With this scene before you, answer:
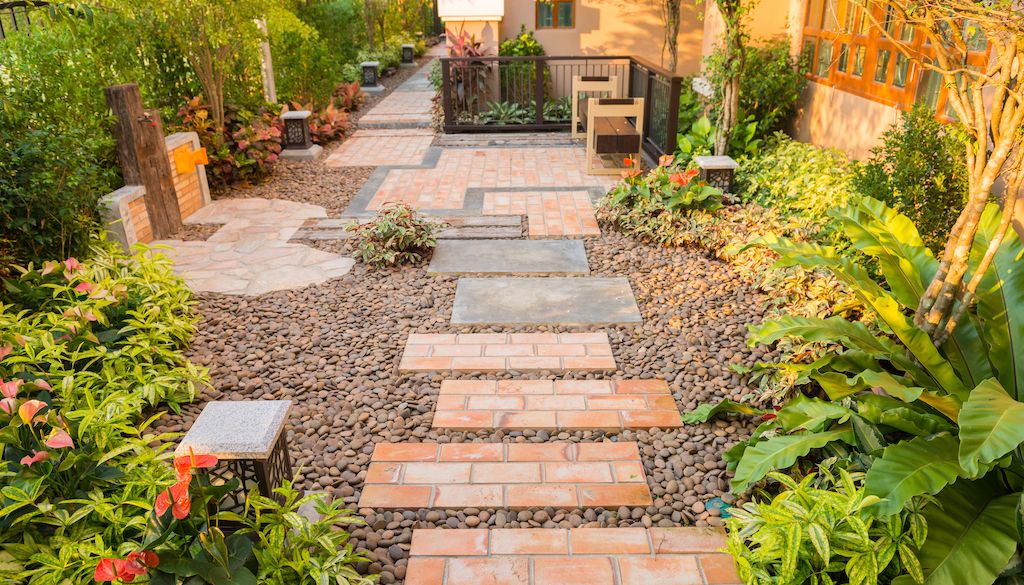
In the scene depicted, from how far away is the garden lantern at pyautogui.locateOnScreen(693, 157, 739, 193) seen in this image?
6.09 metres

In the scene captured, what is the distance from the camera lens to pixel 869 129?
559 cm

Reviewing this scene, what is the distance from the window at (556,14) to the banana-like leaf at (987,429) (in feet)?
32.7

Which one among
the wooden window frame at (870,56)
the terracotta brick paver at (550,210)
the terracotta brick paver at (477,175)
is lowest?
the terracotta brick paver at (550,210)

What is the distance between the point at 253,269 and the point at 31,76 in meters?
1.88

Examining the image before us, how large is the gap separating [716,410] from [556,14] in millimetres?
9282

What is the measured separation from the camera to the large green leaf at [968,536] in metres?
1.97

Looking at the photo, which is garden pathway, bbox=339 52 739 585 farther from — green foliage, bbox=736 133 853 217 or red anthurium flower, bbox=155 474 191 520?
green foliage, bbox=736 133 853 217

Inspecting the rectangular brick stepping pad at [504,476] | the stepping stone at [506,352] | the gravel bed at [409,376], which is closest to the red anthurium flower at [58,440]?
the gravel bed at [409,376]

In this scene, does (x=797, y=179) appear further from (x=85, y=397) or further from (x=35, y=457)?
(x=35, y=457)

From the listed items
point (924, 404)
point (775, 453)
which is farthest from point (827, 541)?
point (924, 404)

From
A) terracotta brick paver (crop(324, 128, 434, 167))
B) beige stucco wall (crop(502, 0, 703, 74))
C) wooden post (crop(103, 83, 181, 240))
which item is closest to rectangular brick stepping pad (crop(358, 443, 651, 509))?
wooden post (crop(103, 83, 181, 240))

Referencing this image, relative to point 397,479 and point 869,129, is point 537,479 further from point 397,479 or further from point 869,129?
point 869,129

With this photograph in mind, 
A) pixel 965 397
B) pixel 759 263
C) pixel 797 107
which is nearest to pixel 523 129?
pixel 797 107

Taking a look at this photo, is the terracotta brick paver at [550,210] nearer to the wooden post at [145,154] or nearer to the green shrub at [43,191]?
the wooden post at [145,154]
